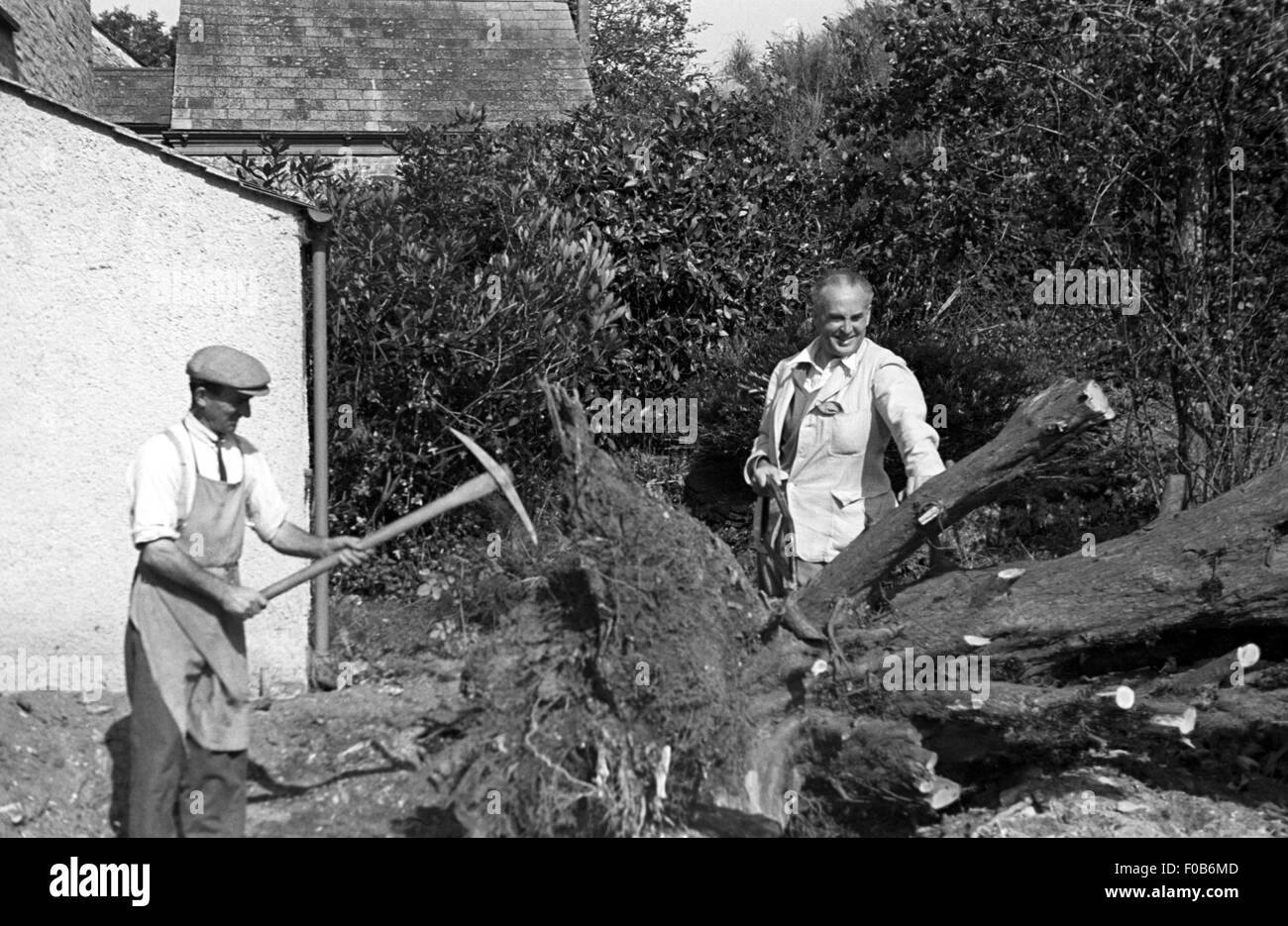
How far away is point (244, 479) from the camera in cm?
475

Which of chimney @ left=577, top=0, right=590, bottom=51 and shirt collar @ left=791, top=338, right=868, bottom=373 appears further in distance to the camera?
chimney @ left=577, top=0, right=590, bottom=51

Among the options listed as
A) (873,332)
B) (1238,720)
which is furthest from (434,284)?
(1238,720)

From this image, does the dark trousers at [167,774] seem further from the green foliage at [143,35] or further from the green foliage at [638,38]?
the green foliage at [143,35]

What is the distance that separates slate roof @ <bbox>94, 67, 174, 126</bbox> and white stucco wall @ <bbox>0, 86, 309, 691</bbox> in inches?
573

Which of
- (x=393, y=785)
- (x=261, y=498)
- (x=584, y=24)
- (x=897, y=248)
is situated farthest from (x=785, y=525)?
(x=584, y=24)

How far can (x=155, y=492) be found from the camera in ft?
14.5

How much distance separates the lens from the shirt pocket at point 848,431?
5.60 meters

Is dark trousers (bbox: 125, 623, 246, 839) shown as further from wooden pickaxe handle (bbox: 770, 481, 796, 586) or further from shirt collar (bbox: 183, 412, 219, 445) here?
wooden pickaxe handle (bbox: 770, 481, 796, 586)

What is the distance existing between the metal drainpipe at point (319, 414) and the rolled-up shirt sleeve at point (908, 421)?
9.88 ft

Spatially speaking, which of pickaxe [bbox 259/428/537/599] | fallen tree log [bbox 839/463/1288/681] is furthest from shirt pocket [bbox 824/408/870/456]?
pickaxe [bbox 259/428/537/599]

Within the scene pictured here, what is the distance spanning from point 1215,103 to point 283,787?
6.09 meters

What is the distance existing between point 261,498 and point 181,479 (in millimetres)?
337

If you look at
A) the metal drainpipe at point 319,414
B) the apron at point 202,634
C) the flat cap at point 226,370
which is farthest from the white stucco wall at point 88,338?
the flat cap at point 226,370

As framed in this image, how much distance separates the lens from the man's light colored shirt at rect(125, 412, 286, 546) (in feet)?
14.5
